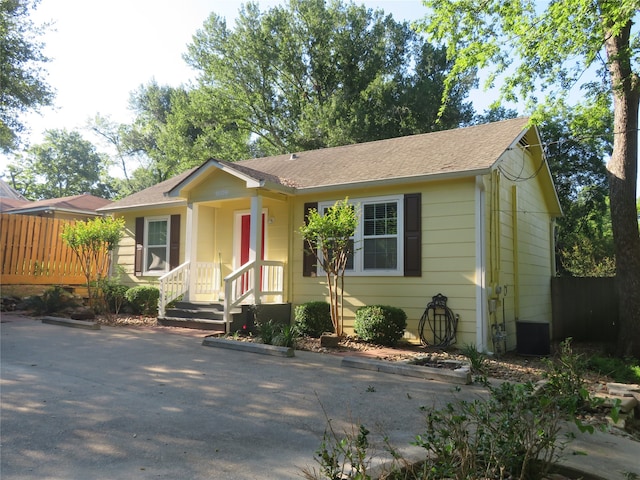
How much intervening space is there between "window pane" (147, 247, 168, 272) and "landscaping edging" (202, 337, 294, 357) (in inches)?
197

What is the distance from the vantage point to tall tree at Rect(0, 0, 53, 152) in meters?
16.5

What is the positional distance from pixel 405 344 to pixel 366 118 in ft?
48.9

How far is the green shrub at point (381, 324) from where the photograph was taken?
8203mm

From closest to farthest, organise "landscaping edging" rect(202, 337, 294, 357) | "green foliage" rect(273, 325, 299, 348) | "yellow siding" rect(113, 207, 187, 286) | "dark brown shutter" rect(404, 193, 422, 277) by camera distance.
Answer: "landscaping edging" rect(202, 337, 294, 357) < "green foliage" rect(273, 325, 299, 348) < "dark brown shutter" rect(404, 193, 422, 277) < "yellow siding" rect(113, 207, 187, 286)

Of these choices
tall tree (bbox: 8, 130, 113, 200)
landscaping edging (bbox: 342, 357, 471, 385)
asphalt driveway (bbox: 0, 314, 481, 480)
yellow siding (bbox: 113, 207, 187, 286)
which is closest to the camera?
asphalt driveway (bbox: 0, 314, 481, 480)

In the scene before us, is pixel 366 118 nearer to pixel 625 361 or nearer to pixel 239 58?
pixel 239 58

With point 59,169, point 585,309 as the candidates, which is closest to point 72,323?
point 585,309

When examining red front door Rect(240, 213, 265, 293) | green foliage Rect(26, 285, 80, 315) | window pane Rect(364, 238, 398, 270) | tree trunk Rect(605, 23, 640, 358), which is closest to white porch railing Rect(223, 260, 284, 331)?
red front door Rect(240, 213, 265, 293)

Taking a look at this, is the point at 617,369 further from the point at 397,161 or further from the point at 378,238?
the point at 397,161

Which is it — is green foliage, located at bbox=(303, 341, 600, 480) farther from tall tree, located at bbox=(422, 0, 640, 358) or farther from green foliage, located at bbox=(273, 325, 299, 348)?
tall tree, located at bbox=(422, 0, 640, 358)

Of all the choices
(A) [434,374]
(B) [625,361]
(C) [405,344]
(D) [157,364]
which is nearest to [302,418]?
(A) [434,374]

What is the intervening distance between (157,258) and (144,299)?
1.45 m

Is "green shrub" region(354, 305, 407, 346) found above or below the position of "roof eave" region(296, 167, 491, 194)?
below

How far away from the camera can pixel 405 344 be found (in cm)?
865
